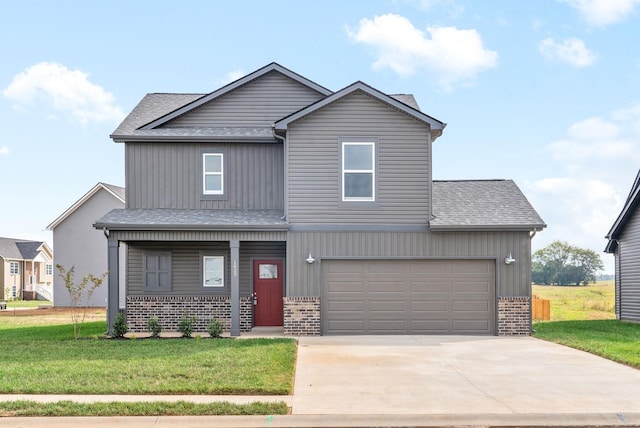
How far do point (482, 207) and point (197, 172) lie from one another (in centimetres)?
875

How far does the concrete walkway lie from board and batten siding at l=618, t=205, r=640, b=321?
1136 cm

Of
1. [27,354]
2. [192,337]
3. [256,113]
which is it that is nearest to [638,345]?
[192,337]

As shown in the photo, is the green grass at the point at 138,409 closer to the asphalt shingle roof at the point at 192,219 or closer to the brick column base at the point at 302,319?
the asphalt shingle roof at the point at 192,219

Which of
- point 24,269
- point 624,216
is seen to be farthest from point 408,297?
point 24,269

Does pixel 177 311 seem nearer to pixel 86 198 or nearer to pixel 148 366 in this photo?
pixel 148 366

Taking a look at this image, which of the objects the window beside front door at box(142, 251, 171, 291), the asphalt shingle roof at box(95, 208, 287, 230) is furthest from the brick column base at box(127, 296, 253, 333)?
the asphalt shingle roof at box(95, 208, 287, 230)

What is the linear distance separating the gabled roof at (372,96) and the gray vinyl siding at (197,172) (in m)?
1.88

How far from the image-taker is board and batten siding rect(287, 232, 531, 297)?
1880 centimetres

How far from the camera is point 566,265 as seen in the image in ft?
261

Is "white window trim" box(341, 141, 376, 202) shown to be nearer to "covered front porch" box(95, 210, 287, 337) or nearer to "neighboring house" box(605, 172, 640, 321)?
"covered front porch" box(95, 210, 287, 337)

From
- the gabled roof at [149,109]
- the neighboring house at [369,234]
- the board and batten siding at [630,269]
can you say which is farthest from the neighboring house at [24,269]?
the board and batten siding at [630,269]

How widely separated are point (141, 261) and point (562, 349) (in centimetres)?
1223

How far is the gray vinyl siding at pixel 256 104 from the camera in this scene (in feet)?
69.6

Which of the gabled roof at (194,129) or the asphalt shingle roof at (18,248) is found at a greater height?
the gabled roof at (194,129)
